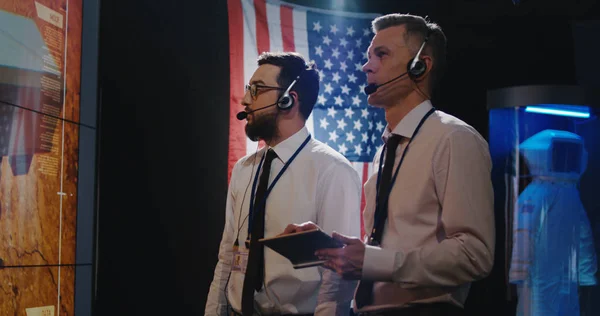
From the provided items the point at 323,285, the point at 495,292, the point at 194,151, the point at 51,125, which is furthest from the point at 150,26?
the point at 495,292

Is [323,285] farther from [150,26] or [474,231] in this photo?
[150,26]

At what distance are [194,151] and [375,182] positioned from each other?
7.51 ft

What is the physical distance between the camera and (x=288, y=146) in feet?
10.2

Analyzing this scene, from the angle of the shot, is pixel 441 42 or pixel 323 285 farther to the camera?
pixel 323 285

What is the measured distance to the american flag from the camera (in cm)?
431

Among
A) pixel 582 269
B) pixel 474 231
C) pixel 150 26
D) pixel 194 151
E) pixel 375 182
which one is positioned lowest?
pixel 582 269

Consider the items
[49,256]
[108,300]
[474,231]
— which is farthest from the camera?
[108,300]

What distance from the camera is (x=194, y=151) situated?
172 inches

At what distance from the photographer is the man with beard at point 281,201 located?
2764 millimetres

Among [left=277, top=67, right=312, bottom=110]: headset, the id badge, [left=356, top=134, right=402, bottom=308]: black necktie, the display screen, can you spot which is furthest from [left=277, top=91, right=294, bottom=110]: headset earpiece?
the display screen

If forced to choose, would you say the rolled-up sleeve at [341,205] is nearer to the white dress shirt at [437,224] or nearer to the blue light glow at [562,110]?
the white dress shirt at [437,224]

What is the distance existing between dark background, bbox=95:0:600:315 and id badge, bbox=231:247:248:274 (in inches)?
57.0

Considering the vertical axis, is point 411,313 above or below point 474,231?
below

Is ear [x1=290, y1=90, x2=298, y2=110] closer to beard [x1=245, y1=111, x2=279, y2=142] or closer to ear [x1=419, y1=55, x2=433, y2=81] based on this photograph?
beard [x1=245, y1=111, x2=279, y2=142]
